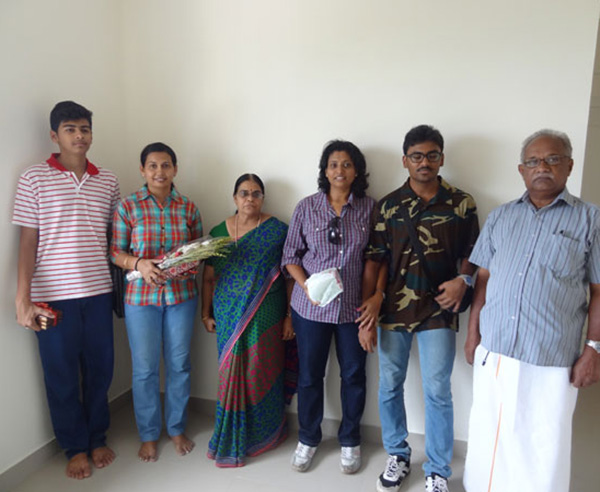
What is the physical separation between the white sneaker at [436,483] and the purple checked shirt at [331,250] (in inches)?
32.9

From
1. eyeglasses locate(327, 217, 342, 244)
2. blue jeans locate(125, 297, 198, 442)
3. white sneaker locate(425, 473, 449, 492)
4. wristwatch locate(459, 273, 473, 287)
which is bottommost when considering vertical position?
white sneaker locate(425, 473, 449, 492)

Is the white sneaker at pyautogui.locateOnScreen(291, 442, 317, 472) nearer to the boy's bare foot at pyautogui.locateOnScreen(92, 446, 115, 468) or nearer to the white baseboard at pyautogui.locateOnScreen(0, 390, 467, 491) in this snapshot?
the white baseboard at pyautogui.locateOnScreen(0, 390, 467, 491)

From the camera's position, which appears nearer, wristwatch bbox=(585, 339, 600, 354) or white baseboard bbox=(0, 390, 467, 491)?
wristwatch bbox=(585, 339, 600, 354)

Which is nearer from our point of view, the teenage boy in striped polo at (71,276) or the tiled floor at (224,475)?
the teenage boy in striped polo at (71,276)

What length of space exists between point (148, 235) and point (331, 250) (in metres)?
0.94

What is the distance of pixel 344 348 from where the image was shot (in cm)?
208

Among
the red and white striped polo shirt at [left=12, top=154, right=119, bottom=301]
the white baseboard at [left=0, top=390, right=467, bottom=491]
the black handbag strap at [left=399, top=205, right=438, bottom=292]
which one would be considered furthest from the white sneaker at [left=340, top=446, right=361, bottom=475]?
the red and white striped polo shirt at [left=12, top=154, right=119, bottom=301]

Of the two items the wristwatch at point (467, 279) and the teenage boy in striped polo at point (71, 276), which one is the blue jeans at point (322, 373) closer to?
the wristwatch at point (467, 279)

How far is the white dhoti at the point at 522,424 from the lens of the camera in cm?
155

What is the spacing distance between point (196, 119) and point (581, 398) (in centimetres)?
326

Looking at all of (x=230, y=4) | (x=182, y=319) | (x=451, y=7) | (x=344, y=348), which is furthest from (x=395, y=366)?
(x=230, y=4)

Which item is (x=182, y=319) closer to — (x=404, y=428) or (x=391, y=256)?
(x=391, y=256)

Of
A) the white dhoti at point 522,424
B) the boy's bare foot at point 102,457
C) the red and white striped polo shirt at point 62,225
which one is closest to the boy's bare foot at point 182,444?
the boy's bare foot at point 102,457

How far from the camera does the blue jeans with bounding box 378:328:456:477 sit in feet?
6.36
